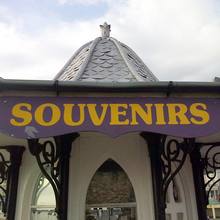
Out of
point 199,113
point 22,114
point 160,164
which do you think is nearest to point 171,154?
point 160,164

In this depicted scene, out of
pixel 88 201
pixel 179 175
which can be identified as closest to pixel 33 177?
pixel 88 201

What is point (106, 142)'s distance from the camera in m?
4.25

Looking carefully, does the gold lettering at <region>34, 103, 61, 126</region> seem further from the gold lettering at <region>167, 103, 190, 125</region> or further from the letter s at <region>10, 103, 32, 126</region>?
the gold lettering at <region>167, 103, 190, 125</region>

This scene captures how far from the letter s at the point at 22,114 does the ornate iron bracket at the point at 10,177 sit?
167 cm

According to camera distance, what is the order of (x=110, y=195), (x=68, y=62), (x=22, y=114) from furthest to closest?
(x=68, y=62), (x=110, y=195), (x=22, y=114)

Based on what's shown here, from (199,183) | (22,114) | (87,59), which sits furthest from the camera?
(87,59)

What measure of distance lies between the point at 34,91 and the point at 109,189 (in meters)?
1.88

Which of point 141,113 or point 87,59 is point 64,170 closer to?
point 141,113

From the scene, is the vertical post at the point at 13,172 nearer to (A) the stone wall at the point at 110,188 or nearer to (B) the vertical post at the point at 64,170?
(B) the vertical post at the point at 64,170

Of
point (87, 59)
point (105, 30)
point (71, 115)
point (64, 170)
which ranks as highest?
point (105, 30)

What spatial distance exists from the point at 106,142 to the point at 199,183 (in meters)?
1.54

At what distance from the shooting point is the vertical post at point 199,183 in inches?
169

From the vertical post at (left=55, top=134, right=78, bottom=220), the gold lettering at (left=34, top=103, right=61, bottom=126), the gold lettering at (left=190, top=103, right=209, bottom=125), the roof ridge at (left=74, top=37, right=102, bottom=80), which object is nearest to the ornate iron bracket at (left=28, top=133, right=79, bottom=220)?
the vertical post at (left=55, top=134, right=78, bottom=220)

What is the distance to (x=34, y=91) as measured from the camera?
3.04m
